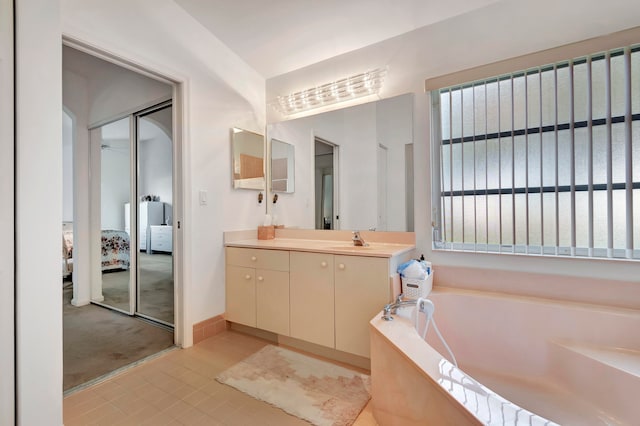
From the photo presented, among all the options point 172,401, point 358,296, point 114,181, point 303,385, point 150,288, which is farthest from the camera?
point 114,181

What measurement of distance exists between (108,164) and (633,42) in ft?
20.9

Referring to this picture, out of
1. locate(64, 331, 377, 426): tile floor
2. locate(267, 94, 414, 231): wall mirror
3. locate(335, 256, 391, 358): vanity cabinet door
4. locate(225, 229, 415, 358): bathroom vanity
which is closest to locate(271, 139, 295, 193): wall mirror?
locate(267, 94, 414, 231): wall mirror

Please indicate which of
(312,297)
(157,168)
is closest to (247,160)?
(312,297)

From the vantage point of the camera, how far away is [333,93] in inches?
97.6

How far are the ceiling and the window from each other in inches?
22.0

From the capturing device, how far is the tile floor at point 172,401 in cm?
140

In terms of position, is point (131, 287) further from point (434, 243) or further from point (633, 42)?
point (633, 42)

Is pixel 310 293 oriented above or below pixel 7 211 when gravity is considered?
below

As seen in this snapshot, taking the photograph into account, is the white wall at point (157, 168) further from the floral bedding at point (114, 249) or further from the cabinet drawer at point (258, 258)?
the cabinet drawer at point (258, 258)

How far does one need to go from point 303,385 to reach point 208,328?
102cm

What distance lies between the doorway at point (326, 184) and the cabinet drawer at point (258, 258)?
1.92ft

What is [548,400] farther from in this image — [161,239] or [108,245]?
[108,245]

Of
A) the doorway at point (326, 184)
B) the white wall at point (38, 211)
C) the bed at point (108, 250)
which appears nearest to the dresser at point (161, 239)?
the bed at point (108, 250)

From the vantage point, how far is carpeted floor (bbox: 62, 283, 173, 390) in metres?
1.85
